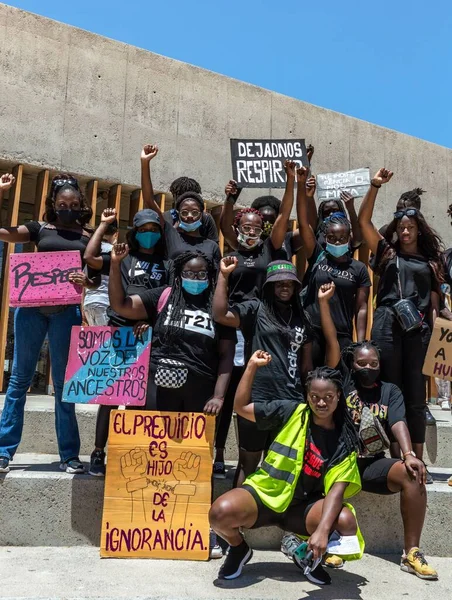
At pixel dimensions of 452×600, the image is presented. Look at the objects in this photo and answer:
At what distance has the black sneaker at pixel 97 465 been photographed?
13.1 ft

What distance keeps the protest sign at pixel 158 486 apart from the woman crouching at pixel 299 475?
0.35 meters

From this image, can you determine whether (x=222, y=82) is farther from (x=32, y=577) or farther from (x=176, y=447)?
(x=32, y=577)

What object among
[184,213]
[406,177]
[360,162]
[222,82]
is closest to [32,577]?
[184,213]

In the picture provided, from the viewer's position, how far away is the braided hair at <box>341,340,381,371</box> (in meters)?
4.02

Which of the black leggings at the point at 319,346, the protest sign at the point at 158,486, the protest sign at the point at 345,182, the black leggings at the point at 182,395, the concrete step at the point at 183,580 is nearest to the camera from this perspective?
the concrete step at the point at 183,580

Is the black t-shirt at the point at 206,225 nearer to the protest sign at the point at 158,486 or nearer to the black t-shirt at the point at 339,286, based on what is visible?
the black t-shirt at the point at 339,286

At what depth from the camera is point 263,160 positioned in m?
5.68

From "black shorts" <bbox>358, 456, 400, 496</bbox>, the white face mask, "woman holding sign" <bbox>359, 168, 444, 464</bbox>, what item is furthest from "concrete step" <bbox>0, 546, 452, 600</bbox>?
the white face mask

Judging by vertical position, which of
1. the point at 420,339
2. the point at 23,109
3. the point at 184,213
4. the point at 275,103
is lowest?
the point at 420,339

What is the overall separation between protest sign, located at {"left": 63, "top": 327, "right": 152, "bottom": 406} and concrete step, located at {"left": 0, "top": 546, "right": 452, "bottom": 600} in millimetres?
912

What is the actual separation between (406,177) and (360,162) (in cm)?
101

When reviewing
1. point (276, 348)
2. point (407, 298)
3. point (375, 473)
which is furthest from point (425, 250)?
point (375, 473)

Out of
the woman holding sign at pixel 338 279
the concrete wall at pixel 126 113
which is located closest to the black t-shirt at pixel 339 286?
the woman holding sign at pixel 338 279

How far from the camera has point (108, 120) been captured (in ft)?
28.1
